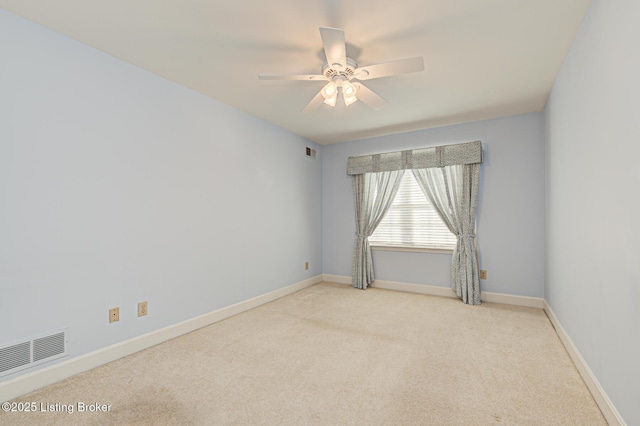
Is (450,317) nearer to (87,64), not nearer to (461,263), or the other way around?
(461,263)

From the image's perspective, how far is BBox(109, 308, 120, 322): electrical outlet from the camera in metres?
2.34

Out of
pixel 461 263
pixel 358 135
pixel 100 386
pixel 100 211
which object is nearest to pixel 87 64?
pixel 100 211

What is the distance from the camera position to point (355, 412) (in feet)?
5.57

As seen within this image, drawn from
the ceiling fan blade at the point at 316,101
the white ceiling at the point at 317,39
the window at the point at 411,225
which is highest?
the white ceiling at the point at 317,39

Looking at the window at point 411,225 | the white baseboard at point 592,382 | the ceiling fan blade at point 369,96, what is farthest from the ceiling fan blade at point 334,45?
the window at point 411,225

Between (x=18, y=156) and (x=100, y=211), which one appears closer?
(x=18, y=156)

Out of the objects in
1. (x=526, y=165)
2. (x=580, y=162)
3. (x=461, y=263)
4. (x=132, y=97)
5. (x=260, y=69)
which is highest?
(x=260, y=69)

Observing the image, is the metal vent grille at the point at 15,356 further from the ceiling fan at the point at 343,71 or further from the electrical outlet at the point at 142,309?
the ceiling fan at the point at 343,71

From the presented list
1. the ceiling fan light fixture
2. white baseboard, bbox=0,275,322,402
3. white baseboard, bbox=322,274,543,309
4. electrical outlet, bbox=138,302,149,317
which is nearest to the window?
white baseboard, bbox=322,274,543,309

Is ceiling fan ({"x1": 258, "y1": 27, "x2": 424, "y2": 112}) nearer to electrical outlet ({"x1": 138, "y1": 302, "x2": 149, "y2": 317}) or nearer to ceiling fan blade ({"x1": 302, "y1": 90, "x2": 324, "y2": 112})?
ceiling fan blade ({"x1": 302, "y1": 90, "x2": 324, "y2": 112})

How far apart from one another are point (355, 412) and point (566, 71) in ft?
9.66

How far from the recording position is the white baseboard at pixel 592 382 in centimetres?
154

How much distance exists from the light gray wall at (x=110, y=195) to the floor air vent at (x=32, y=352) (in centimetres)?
7

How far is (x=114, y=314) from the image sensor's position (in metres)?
2.36
